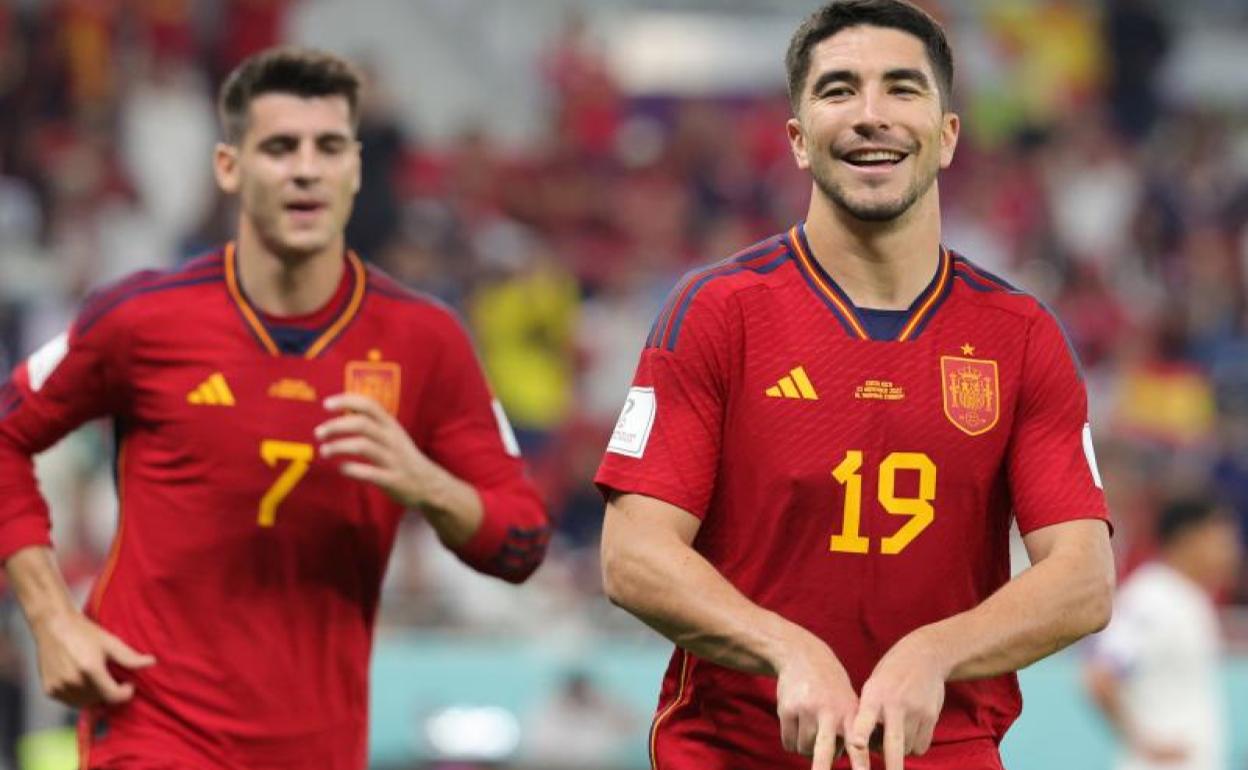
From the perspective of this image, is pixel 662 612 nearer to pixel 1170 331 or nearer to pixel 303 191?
pixel 303 191

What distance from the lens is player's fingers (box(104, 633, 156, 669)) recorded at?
5.50 metres

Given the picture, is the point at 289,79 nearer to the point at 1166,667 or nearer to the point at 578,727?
the point at 1166,667

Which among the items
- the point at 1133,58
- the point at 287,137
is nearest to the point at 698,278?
the point at 287,137

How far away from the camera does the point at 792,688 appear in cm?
389

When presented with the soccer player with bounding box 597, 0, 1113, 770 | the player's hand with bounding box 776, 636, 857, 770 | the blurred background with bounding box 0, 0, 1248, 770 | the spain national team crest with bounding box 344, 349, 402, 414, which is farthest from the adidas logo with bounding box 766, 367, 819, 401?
the blurred background with bounding box 0, 0, 1248, 770

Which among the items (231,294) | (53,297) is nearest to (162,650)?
(231,294)

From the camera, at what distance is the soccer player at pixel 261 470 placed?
5.53 meters

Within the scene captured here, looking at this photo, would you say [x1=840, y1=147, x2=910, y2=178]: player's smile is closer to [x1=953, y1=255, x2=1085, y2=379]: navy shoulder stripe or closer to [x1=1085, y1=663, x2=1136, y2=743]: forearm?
[x1=953, y1=255, x2=1085, y2=379]: navy shoulder stripe

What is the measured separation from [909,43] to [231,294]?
7.00 feet

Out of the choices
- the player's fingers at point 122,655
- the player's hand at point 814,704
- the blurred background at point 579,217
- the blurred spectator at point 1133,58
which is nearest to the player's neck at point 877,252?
the player's hand at point 814,704

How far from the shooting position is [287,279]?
230 inches

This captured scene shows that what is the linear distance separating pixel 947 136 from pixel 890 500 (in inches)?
27.8

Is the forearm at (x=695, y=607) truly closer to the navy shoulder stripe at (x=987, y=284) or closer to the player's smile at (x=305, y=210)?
the navy shoulder stripe at (x=987, y=284)

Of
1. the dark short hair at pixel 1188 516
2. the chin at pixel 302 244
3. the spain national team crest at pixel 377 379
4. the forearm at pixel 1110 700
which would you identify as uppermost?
the chin at pixel 302 244
